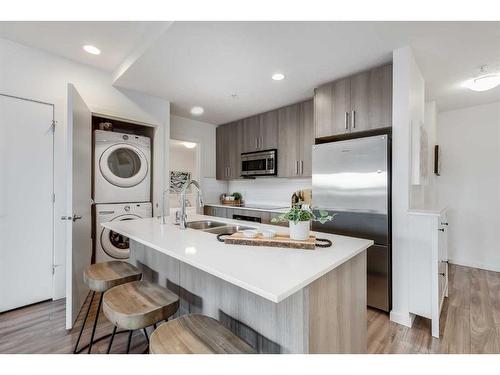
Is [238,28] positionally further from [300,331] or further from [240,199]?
[240,199]

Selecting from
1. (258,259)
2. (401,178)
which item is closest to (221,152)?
(401,178)

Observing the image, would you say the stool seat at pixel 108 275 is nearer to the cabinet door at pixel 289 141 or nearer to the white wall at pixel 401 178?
the white wall at pixel 401 178

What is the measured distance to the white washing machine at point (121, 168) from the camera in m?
2.87

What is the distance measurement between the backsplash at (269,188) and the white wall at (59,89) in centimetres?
219

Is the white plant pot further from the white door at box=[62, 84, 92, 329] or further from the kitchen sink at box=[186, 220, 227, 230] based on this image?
the white door at box=[62, 84, 92, 329]

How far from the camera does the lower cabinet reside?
189 cm

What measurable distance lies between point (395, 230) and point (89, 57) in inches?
133

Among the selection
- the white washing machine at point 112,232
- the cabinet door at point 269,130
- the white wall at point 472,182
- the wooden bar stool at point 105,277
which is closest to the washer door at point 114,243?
the white washing machine at point 112,232

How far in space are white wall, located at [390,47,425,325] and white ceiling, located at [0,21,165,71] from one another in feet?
6.48

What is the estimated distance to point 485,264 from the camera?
3.44 metres

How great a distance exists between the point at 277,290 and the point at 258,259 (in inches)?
13.0

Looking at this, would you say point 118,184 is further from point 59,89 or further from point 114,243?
point 59,89

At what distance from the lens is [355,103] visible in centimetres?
241
